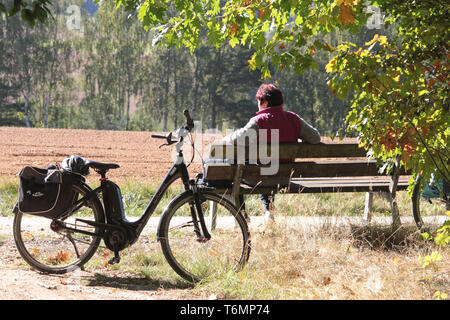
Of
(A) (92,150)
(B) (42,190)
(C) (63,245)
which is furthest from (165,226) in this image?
(A) (92,150)

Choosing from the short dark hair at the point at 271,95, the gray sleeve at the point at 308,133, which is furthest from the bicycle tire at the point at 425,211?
the short dark hair at the point at 271,95

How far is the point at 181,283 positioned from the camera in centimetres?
459

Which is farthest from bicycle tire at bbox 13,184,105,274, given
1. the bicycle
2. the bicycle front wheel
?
the bicycle front wheel

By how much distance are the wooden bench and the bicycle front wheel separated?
1.80 feet

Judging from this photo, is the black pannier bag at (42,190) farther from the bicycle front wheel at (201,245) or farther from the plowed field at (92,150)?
the plowed field at (92,150)

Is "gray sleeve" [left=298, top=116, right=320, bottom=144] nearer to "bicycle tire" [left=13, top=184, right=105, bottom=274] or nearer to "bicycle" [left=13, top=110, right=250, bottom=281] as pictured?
"bicycle" [left=13, top=110, right=250, bottom=281]

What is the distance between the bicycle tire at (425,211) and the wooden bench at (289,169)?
0.70 ft

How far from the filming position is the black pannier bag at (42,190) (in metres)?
4.64

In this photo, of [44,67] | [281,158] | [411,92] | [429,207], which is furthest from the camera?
[44,67]

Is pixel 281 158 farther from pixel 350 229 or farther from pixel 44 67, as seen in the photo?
pixel 44 67

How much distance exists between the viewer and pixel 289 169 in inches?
224

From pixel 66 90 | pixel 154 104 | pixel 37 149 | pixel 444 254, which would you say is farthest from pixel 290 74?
pixel 444 254

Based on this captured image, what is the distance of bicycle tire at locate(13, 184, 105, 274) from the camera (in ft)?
15.5

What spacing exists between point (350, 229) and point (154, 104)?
4081 cm
